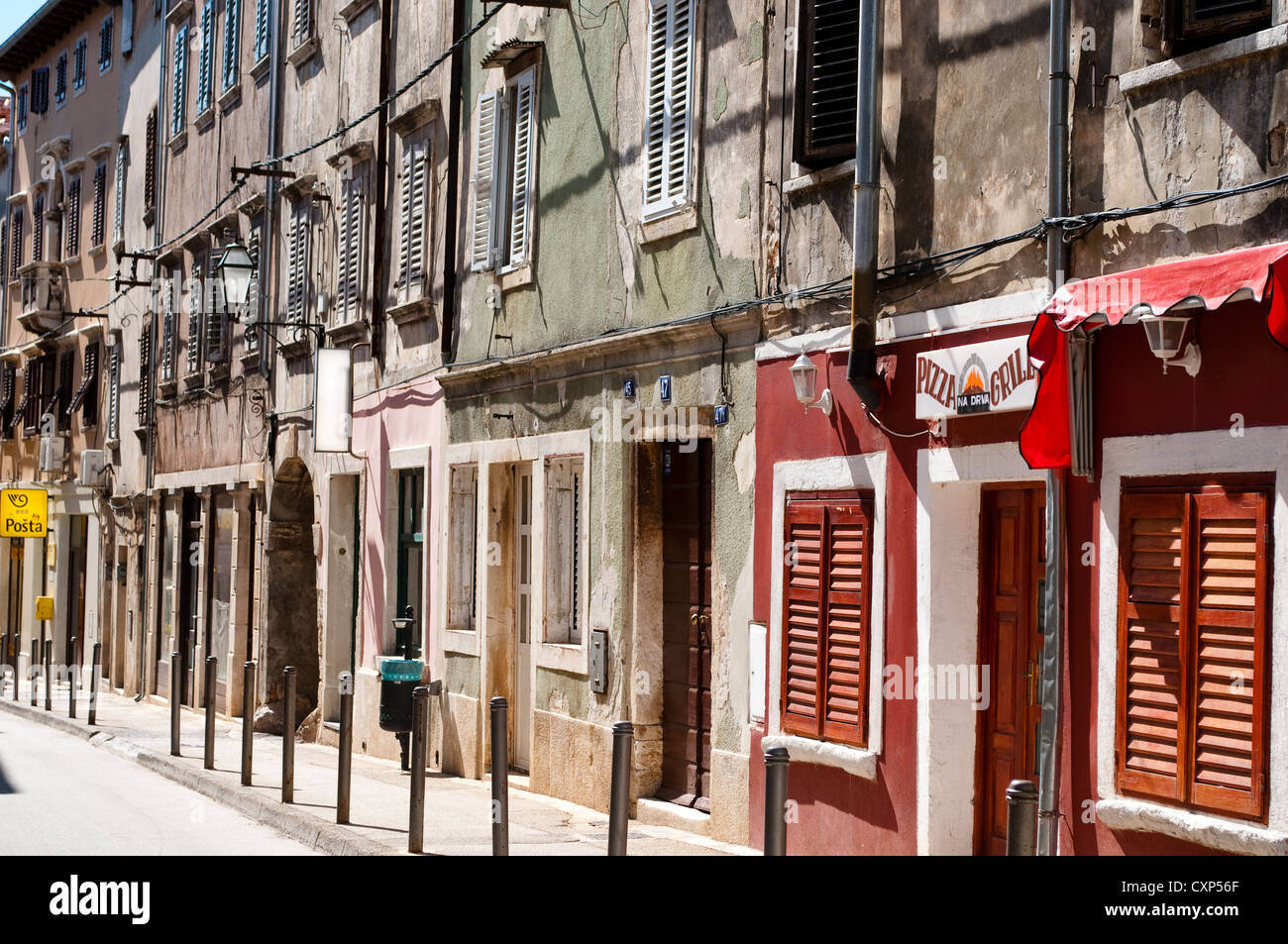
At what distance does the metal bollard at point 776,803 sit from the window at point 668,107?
592 centimetres

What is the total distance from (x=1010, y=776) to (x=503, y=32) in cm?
919

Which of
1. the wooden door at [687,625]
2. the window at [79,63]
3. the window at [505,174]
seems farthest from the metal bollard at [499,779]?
the window at [79,63]

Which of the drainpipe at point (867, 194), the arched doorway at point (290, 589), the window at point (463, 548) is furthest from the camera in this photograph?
the arched doorway at point (290, 589)

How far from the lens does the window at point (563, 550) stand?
567 inches

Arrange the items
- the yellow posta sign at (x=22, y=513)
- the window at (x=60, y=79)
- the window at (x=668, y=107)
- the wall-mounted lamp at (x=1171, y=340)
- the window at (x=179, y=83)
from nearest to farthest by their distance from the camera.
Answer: the wall-mounted lamp at (x=1171, y=340)
the window at (x=668, y=107)
the window at (x=179, y=83)
the yellow posta sign at (x=22, y=513)
the window at (x=60, y=79)

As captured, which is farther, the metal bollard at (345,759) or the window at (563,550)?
the window at (563,550)

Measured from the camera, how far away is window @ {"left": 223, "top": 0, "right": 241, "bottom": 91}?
25.0 metres

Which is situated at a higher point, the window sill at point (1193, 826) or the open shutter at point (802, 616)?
the open shutter at point (802, 616)

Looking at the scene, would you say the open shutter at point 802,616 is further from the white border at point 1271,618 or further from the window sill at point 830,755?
the white border at point 1271,618

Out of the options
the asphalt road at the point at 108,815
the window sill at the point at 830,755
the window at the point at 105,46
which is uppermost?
the window at the point at 105,46

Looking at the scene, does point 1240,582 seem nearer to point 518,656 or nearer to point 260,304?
point 518,656

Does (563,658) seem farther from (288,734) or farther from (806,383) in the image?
(806,383)

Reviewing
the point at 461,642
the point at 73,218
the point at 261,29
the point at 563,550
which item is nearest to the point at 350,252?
the point at 261,29

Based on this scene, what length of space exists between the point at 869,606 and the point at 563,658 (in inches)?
170
